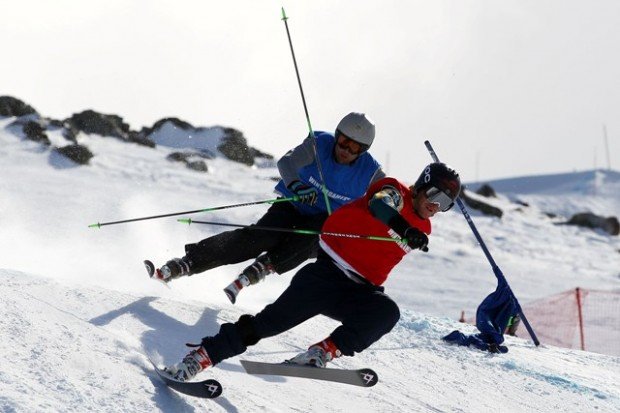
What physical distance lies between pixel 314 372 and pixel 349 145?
2176 mm

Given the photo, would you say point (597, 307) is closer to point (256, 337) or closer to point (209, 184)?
point (209, 184)

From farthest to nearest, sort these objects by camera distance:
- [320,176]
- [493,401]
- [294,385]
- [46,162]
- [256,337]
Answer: [46,162]
[320,176]
[493,401]
[294,385]
[256,337]

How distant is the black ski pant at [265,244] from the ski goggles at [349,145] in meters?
0.54

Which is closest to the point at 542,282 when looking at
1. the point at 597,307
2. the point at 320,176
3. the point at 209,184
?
the point at 597,307

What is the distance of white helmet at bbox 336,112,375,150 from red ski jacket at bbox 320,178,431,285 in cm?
153

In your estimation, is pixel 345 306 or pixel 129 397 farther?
pixel 345 306

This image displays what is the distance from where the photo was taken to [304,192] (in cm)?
604

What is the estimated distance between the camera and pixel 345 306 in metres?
4.10

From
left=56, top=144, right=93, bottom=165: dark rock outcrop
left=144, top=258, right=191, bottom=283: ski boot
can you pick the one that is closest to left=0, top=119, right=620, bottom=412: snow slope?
left=144, top=258, right=191, bottom=283: ski boot

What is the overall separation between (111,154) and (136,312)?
15.6m

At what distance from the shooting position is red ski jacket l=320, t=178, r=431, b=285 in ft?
13.5

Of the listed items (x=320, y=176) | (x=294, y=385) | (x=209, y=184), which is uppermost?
(x=320, y=176)

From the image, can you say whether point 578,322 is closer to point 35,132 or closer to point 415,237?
point 415,237

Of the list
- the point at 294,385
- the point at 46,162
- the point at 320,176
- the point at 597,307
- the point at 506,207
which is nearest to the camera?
the point at 294,385
